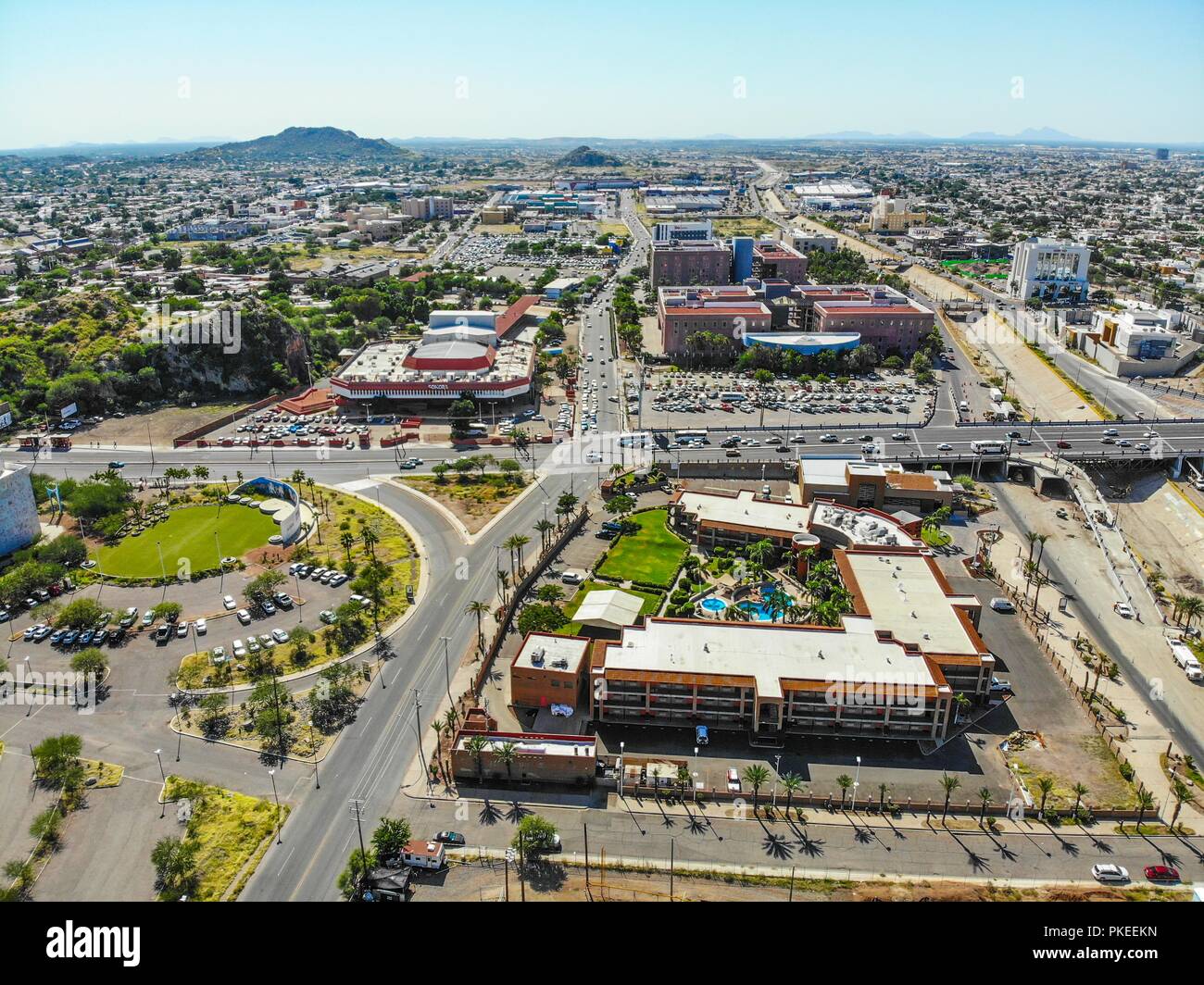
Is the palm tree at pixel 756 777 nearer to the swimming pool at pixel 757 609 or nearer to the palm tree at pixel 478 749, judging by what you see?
the palm tree at pixel 478 749

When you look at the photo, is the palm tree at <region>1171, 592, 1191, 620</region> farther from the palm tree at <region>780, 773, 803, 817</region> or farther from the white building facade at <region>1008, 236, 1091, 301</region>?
the white building facade at <region>1008, 236, 1091, 301</region>

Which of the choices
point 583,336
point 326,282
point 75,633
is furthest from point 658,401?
point 326,282

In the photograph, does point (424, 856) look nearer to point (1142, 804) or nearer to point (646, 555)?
point (646, 555)

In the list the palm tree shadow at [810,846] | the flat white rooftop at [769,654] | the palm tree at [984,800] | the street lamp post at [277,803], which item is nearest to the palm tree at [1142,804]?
the palm tree at [984,800]

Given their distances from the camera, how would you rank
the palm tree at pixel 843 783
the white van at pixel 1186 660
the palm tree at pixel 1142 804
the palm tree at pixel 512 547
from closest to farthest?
the palm tree at pixel 1142 804
the palm tree at pixel 843 783
the white van at pixel 1186 660
the palm tree at pixel 512 547

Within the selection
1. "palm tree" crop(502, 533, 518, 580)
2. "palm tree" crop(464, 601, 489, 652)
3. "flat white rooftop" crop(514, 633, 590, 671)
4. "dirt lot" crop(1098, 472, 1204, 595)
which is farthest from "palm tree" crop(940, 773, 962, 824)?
"dirt lot" crop(1098, 472, 1204, 595)
